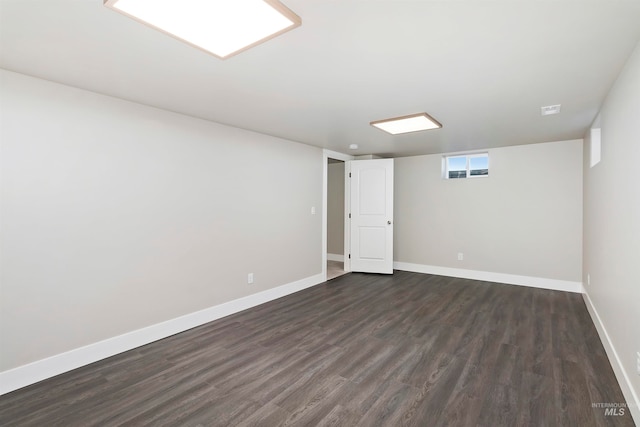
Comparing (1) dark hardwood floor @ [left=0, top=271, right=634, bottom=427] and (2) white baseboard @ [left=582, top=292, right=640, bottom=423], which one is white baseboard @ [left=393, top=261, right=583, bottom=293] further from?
(2) white baseboard @ [left=582, top=292, right=640, bottom=423]

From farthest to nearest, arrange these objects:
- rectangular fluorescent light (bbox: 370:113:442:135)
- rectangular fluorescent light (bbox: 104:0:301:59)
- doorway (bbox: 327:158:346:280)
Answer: doorway (bbox: 327:158:346:280) → rectangular fluorescent light (bbox: 370:113:442:135) → rectangular fluorescent light (bbox: 104:0:301:59)

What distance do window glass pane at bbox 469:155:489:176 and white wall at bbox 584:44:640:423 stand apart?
216cm

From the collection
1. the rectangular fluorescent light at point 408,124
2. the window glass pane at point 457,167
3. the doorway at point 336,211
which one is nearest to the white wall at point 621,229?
the rectangular fluorescent light at point 408,124

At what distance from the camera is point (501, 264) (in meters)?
5.10

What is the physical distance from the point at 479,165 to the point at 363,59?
4236 millimetres

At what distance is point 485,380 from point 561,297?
2929 mm

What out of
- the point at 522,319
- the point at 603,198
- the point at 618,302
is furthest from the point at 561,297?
the point at 618,302

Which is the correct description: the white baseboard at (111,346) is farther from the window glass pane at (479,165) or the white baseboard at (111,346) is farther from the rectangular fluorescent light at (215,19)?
the window glass pane at (479,165)

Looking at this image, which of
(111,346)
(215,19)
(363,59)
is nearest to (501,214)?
(363,59)

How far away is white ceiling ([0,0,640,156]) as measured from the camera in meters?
1.51

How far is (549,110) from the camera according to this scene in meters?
3.02

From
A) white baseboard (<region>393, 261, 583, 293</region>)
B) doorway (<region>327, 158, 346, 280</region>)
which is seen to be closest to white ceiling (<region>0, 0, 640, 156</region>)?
white baseboard (<region>393, 261, 583, 293</region>)

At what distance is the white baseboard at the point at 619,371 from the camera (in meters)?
1.84

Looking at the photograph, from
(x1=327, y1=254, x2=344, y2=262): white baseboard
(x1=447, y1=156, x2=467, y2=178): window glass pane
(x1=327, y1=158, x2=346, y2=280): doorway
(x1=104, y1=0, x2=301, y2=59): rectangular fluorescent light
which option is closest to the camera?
(x1=104, y1=0, x2=301, y2=59): rectangular fluorescent light
